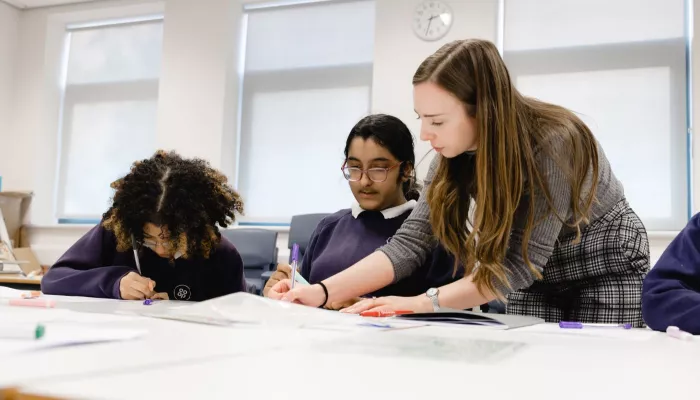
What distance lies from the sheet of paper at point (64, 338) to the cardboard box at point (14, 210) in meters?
4.53

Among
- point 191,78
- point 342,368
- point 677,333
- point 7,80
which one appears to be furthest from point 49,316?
point 7,80

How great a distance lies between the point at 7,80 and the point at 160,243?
4.41 metres

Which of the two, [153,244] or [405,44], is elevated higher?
[405,44]

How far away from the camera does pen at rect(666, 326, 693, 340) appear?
2.77ft

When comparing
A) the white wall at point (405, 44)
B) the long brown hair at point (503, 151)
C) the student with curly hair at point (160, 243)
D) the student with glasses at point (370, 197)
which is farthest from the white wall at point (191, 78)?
the long brown hair at point (503, 151)

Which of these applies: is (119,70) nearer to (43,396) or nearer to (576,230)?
(576,230)

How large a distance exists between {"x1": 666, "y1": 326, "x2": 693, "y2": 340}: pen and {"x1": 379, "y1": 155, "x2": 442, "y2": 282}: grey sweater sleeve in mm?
590

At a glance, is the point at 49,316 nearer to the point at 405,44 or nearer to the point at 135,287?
the point at 135,287

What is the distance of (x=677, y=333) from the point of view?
871 millimetres

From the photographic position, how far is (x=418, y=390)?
1.28ft

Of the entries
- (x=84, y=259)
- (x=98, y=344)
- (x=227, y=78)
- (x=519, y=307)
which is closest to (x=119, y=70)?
(x=227, y=78)

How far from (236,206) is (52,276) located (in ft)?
1.61

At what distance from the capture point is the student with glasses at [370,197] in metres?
1.64

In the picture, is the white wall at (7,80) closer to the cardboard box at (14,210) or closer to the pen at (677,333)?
the cardboard box at (14,210)
